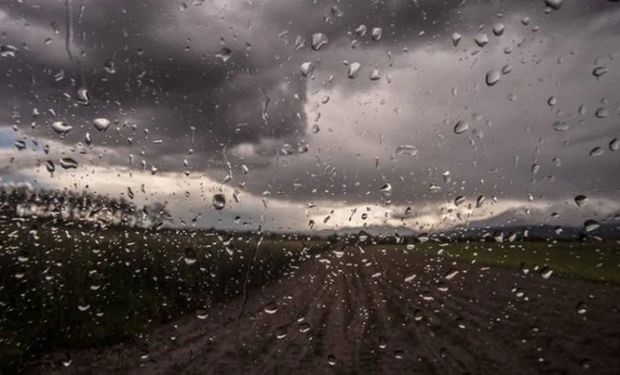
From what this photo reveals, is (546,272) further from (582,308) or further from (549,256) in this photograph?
(582,308)

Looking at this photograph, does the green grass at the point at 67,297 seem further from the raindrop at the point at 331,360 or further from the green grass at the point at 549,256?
the green grass at the point at 549,256

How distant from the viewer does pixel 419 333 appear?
612 centimetres

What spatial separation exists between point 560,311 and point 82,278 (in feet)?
21.5

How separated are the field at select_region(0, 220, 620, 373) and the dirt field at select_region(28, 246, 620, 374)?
0.02 m

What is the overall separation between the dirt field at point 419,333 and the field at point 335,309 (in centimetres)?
2

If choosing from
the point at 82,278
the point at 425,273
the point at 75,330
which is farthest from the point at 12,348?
the point at 425,273

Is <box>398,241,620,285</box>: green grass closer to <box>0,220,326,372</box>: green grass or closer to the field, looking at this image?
the field

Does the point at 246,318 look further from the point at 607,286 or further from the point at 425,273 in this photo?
the point at 607,286

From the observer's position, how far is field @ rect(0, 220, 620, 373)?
284cm

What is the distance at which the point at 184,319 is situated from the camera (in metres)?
11.5

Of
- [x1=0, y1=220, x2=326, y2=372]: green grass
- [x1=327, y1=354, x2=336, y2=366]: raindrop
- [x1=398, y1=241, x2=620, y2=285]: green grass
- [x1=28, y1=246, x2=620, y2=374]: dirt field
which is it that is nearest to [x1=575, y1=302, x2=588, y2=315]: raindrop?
[x1=28, y1=246, x2=620, y2=374]: dirt field

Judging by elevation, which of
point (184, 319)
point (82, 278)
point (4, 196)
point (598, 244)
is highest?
point (4, 196)

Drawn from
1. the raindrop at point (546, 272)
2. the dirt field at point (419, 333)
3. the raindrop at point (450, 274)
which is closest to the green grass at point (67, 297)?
the dirt field at point (419, 333)

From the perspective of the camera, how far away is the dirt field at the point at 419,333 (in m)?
2.95
